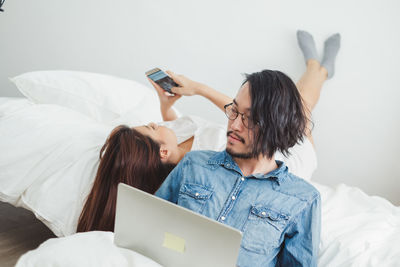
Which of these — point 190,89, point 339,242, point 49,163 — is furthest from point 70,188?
point 339,242

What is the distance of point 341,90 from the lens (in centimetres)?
222

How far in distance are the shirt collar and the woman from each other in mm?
261

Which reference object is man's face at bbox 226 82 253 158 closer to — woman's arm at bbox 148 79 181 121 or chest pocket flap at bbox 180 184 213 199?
chest pocket flap at bbox 180 184 213 199

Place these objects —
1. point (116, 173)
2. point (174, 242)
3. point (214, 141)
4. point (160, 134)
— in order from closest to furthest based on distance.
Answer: point (174, 242)
point (116, 173)
point (160, 134)
point (214, 141)

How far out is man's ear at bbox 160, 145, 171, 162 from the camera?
153cm

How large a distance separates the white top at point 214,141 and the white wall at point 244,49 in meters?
0.45

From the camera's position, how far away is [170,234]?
2.91ft

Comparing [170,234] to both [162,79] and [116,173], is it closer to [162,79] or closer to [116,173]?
[116,173]

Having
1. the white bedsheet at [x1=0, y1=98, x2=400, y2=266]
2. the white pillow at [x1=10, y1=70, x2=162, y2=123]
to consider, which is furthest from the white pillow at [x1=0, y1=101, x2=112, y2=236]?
the white pillow at [x1=10, y1=70, x2=162, y2=123]

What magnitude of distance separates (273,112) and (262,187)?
0.21 metres

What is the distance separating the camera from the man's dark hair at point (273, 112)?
42.1 inches

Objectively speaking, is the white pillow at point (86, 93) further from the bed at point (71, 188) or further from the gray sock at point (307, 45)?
the gray sock at point (307, 45)

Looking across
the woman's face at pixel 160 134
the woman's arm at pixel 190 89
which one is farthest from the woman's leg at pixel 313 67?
the woman's face at pixel 160 134

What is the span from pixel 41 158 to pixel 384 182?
1729 millimetres
